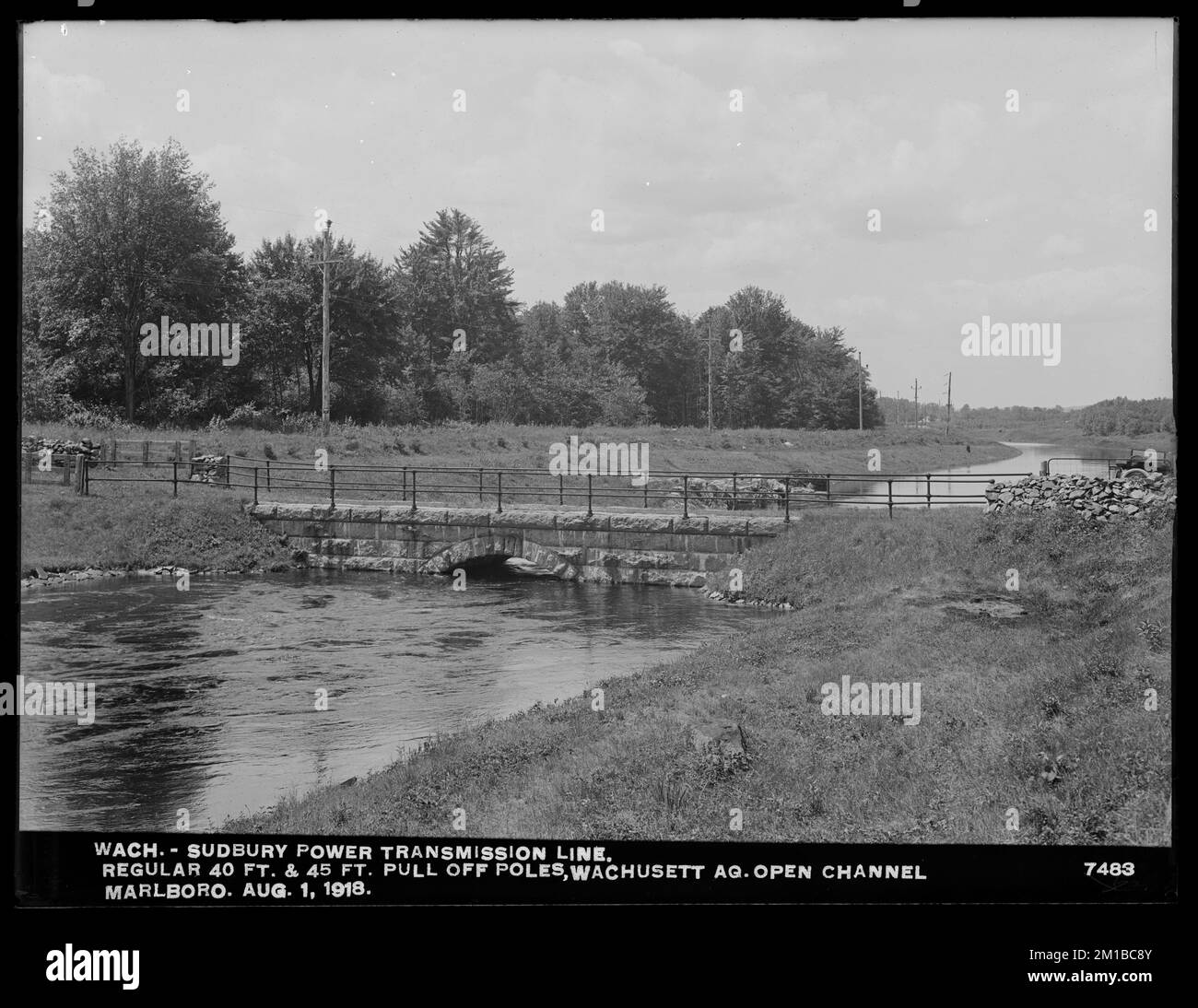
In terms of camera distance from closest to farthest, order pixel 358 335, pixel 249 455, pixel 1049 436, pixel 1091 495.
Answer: pixel 1091 495 < pixel 249 455 < pixel 358 335 < pixel 1049 436

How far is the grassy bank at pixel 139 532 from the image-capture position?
88.6ft

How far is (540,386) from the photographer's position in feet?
199

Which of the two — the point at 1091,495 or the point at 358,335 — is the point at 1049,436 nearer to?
the point at 358,335

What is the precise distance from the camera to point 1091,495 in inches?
843

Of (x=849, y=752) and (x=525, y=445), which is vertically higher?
(x=525, y=445)

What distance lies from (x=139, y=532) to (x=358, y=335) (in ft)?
91.5

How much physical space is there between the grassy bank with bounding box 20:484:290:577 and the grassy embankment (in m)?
0.03

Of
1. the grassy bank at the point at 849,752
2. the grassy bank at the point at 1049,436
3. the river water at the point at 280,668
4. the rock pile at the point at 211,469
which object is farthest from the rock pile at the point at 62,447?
the grassy bank at the point at 1049,436

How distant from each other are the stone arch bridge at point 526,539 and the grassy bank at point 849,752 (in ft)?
35.0

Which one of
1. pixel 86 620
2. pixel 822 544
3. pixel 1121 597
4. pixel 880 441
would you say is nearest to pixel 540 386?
pixel 880 441

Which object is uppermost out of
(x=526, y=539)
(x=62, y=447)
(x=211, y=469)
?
(x=62, y=447)

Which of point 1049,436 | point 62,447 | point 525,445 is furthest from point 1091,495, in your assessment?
point 1049,436

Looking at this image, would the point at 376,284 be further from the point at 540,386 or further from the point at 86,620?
the point at 86,620

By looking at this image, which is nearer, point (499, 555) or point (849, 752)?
point (849, 752)
